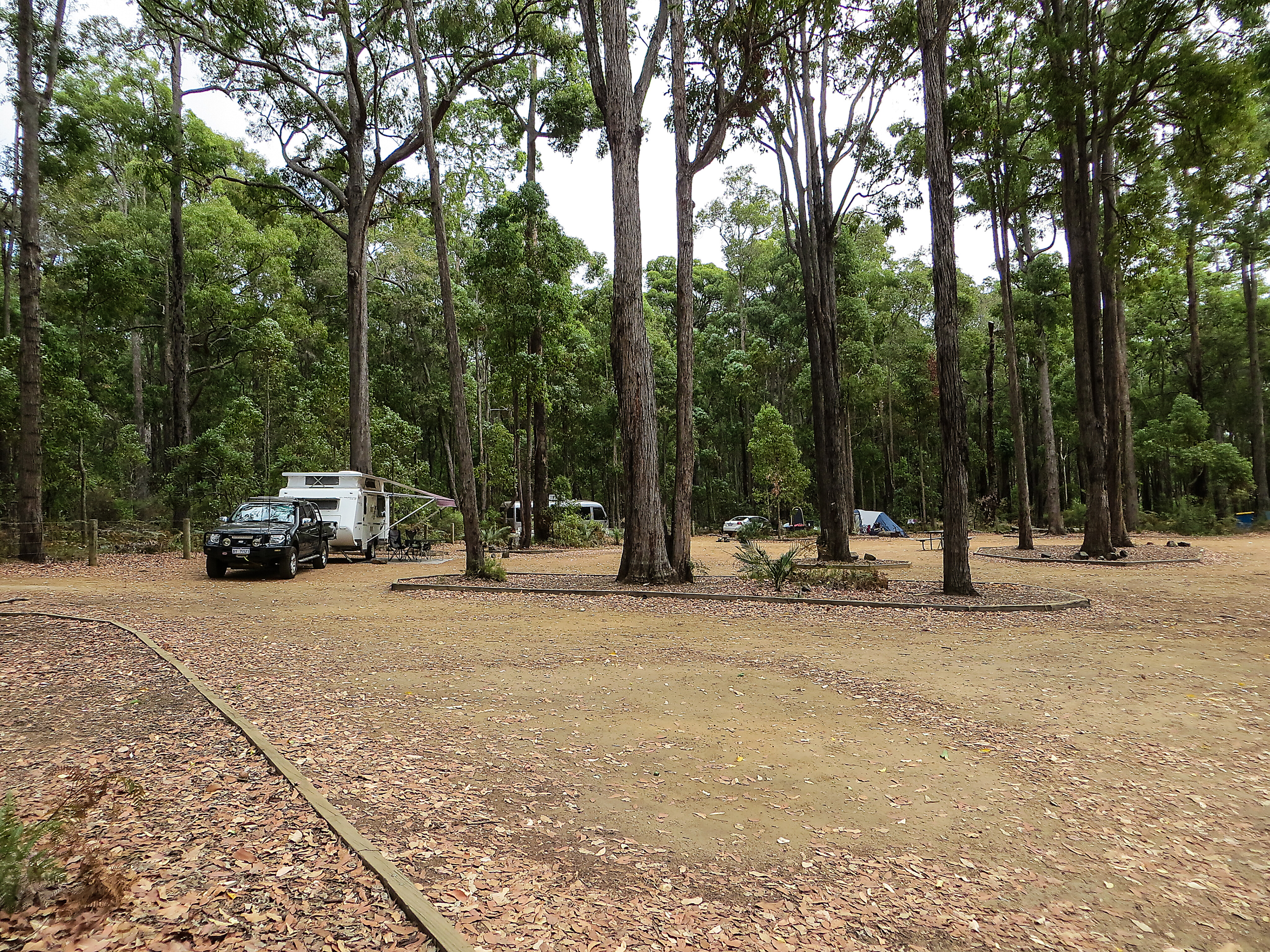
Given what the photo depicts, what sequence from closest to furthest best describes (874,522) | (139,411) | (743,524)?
(139,411)
(874,522)
(743,524)

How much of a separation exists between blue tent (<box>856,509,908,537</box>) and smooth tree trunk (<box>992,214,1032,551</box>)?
1243cm

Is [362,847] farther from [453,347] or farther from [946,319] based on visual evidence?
[453,347]

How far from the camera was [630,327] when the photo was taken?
1241 centimetres

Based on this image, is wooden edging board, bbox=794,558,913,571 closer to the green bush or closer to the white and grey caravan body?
the green bush

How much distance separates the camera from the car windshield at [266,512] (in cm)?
1560

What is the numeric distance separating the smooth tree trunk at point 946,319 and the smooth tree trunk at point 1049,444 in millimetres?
17448

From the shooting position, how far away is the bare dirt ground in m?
2.56

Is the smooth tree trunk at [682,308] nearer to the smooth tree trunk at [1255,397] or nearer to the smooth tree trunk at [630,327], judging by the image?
the smooth tree trunk at [630,327]

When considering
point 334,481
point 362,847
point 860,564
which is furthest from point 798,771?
point 334,481

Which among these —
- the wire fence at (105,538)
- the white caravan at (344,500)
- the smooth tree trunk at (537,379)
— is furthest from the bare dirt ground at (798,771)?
the smooth tree trunk at (537,379)

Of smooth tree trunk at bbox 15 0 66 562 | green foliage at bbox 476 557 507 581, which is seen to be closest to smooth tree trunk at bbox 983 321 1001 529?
green foliage at bbox 476 557 507 581

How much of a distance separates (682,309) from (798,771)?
10128 mm

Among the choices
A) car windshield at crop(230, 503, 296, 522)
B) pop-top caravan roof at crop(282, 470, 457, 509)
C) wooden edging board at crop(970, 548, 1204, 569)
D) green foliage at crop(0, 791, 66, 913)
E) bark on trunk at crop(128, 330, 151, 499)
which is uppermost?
bark on trunk at crop(128, 330, 151, 499)

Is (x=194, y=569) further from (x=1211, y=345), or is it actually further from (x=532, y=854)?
(x=1211, y=345)
